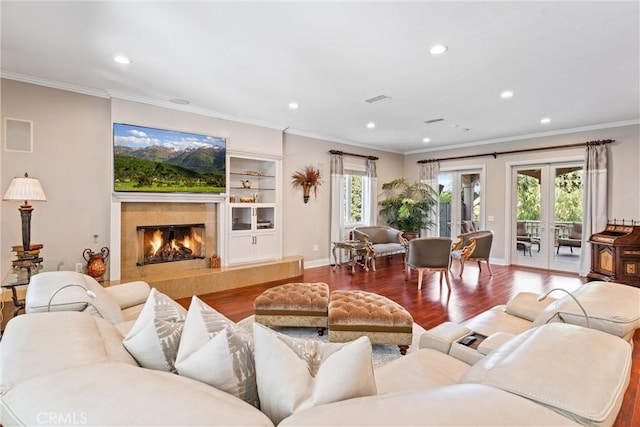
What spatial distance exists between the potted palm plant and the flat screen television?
14.8 feet

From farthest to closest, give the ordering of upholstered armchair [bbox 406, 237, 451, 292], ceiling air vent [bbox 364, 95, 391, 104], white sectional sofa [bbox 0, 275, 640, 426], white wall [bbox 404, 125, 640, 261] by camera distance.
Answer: white wall [bbox 404, 125, 640, 261] → upholstered armchair [bbox 406, 237, 451, 292] → ceiling air vent [bbox 364, 95, 391, 104] → white sectional sofa [bbox 0, 275, 640, 426]

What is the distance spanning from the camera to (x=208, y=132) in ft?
16.5

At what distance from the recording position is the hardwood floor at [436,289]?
3.79m

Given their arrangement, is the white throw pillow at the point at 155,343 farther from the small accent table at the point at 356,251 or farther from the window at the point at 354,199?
the window at the point at 354,199

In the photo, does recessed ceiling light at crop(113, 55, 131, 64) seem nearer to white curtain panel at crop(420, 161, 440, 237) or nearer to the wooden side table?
the wooden side table

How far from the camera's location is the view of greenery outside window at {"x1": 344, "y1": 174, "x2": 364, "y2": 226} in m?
7.64

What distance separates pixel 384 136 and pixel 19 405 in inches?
268

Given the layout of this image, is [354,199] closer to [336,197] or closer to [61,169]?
[336,197]

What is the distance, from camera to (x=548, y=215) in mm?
6480

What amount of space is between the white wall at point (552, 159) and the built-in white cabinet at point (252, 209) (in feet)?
14.7

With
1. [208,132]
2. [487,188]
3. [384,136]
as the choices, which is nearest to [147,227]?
[208,132]

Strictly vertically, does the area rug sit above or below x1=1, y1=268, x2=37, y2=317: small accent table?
below

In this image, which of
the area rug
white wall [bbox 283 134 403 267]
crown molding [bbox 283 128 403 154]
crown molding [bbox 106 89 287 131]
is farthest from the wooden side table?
crown molding [bbox 283 128 403 154]

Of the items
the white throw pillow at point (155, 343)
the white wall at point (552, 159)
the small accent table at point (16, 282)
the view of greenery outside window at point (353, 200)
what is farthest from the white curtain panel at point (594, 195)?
the small accent table at point (16, 282)
